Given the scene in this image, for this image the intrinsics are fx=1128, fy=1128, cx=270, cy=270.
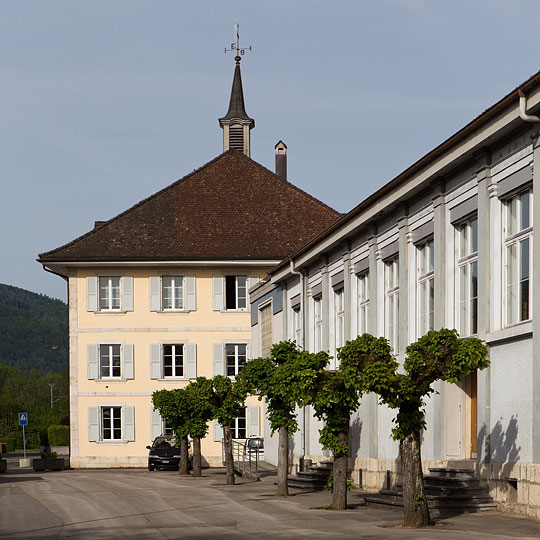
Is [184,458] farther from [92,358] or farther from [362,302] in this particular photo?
[362,302]

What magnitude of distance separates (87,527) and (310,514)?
4310 mm

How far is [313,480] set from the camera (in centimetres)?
2980

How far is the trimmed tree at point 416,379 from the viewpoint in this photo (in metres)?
17.4

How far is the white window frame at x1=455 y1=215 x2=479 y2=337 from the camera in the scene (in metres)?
21.4

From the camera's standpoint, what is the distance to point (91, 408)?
5341 centimetres

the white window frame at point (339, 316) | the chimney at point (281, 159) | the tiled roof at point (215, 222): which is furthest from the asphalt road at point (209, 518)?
the chimney at point (281, 159)

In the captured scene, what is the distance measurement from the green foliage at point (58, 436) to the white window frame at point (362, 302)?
3728 centimetres

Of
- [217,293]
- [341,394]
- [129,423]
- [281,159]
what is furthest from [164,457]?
[341,394]

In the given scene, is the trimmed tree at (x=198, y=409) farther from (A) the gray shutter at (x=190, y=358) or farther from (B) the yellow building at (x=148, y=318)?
(A) the gray shutter at (x=190, y=358)

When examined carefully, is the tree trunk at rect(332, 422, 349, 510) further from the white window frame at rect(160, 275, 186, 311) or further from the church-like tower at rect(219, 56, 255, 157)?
the church-like tower at rect(219, 56, 255, 157)

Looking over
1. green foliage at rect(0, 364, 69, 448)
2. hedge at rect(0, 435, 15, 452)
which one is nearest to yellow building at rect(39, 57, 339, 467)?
hedge at rect(0, 435, 15, 452)

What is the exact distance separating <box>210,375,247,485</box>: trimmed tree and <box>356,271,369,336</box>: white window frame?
15.7 ft

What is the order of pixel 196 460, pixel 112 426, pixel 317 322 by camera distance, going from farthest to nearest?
pixel 112 426, pixel 196 460, pixel 317 322

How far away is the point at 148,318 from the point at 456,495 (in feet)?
116
